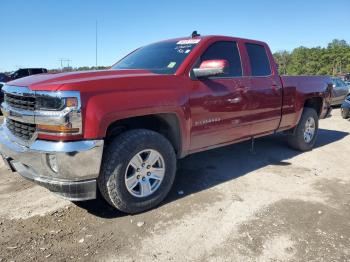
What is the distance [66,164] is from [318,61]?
6743 cm

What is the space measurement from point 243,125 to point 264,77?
3.00 ft

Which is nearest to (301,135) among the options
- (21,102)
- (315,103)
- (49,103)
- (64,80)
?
(315,103)

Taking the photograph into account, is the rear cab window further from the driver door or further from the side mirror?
the side mirror

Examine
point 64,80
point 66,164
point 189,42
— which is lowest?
point 66,164

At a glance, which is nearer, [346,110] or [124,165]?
[124,165]

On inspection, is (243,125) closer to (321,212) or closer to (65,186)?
(321,212)

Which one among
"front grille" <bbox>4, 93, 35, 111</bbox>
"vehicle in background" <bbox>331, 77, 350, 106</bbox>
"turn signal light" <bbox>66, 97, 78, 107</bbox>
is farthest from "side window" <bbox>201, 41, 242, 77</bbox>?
"vehicle in background" <bbox>331, 77, 350, 106</bbox>

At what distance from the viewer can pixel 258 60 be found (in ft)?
17.1

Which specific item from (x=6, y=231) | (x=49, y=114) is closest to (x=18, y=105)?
(x=49, y=114)

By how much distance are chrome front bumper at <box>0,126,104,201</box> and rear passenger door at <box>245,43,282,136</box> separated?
2.57 m

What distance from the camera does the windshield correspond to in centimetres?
413

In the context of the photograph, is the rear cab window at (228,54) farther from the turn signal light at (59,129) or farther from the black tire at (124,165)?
the turn signal light at (59,129)

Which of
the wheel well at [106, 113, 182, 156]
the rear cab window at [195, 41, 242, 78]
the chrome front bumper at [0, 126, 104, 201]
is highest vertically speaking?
the rear cab window at [195, 41, 242, 78]

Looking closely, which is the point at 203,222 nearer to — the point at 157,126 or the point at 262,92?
the point at 157,126
